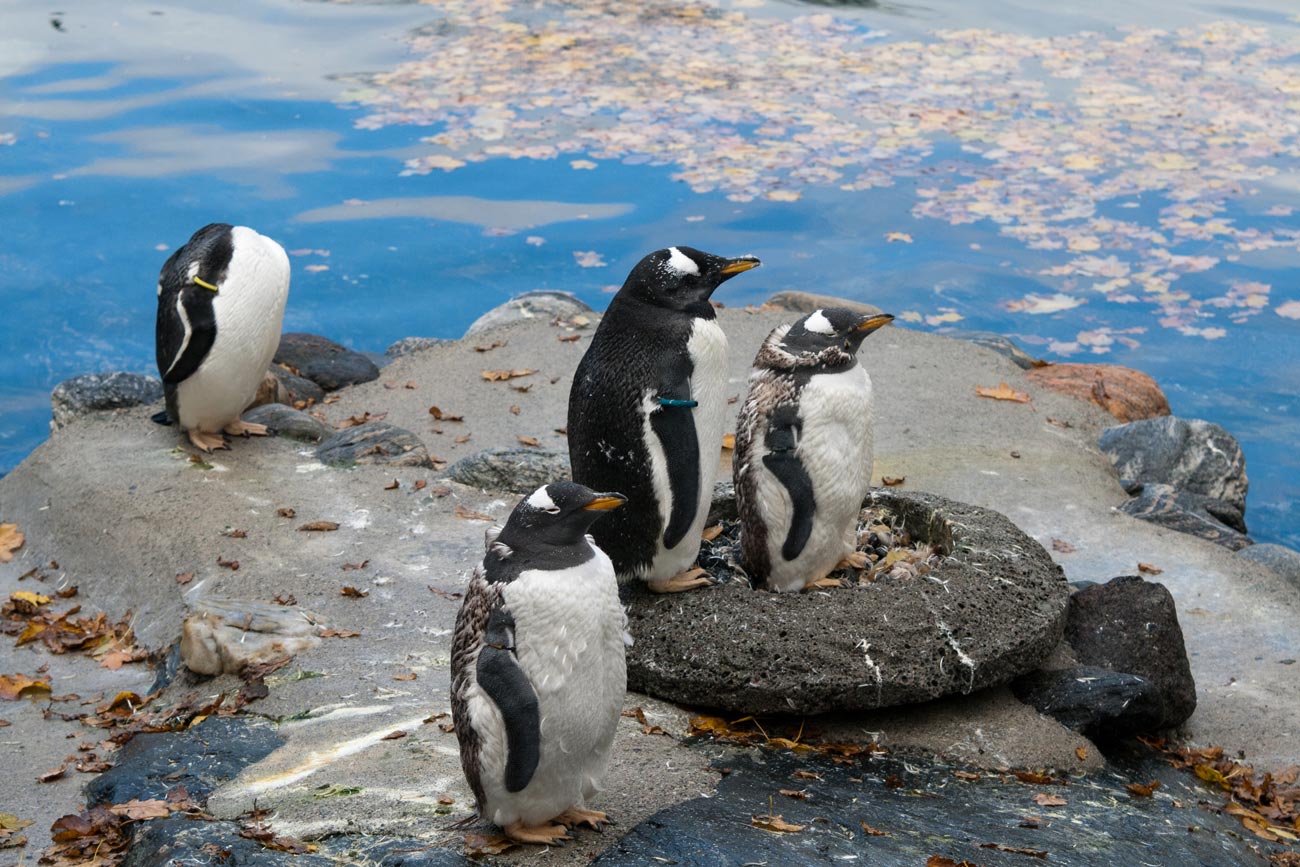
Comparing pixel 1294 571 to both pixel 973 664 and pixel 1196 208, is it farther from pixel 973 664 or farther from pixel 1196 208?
pixel 1196 208

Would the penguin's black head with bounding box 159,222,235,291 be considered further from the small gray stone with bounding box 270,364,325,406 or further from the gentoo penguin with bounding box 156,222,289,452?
the small gray stone with bounding box 270,364,325,406

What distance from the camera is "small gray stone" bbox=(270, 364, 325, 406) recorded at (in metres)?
9.28

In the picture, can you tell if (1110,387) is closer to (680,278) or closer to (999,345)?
(999,345)

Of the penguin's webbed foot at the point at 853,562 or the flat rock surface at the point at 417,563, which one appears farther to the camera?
the penguin's webbed foot at the point at 853,562

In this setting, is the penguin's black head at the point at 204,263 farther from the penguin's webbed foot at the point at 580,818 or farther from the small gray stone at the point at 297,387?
the penguin's webbed foot at the point at 580,818

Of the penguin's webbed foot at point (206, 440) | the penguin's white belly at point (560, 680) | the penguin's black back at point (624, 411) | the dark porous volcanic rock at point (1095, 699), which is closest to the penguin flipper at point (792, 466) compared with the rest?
the penguin's black back at point (624, 411)

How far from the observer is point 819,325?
4840 millimetres

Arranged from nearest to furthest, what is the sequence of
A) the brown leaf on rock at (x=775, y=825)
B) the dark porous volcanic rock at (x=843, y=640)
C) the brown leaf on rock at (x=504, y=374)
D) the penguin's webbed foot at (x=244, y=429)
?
the brown leaf on rock at (x=775, y=825) < the dark porous volcanic rock at (x=843, y=640) < the penguin's webbed foot at (x=244, y=429) < the brown leaf on rock at (x=504, y=374)

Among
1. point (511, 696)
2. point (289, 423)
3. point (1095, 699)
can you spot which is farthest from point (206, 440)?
point (1095, 699)

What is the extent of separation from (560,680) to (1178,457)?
20.0 ft

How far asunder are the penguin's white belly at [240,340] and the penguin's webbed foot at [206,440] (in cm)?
4

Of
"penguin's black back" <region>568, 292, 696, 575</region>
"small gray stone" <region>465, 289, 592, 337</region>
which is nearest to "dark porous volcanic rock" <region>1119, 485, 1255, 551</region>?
"penguin's black back" <region>568, 292, 696, 575</region>

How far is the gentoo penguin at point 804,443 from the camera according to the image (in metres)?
4.77

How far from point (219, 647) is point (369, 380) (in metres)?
4.91
